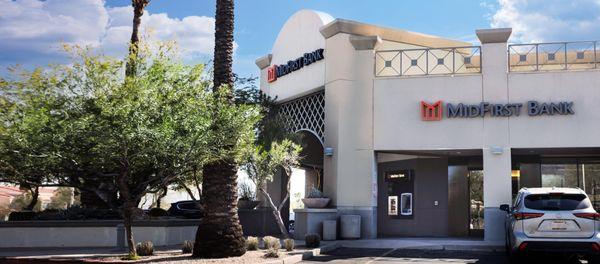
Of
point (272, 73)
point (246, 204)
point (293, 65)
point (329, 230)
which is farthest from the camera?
point (272, 73)

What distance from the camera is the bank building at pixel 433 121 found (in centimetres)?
2148

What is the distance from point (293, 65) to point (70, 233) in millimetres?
12394

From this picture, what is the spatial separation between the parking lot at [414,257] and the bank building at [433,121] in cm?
383

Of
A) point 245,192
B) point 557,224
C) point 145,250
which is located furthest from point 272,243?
point 245,192

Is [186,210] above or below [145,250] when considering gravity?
above

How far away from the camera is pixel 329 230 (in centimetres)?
2186

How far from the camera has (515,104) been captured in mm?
21594

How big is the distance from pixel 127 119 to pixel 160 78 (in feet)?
5.58

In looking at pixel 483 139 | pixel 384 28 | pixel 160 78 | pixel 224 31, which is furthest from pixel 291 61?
pixel 160 78

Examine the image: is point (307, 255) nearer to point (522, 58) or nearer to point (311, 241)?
point (311, 241)

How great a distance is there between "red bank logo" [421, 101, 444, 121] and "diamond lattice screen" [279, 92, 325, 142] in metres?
4.28

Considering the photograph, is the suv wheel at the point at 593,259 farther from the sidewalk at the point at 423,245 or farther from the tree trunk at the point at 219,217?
the tree trunk at the point at 219,217

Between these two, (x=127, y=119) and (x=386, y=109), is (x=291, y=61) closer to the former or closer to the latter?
(x=386, y=109)

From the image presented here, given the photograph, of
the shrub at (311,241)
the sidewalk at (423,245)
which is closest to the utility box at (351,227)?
the sidewalk at (423,245)
